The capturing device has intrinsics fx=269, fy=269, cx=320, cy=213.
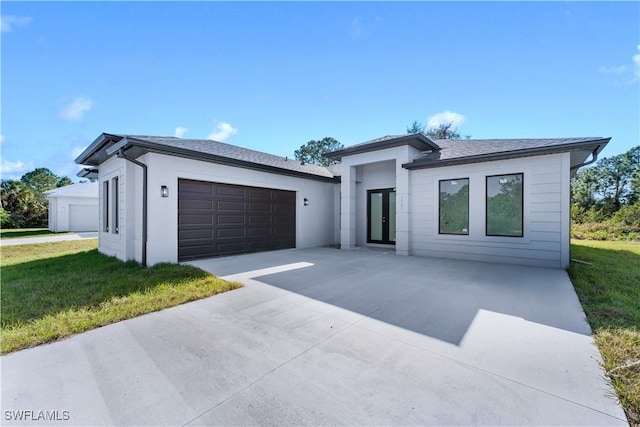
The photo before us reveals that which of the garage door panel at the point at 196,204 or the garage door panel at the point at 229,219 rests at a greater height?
the garage door panel at the point at 196,204

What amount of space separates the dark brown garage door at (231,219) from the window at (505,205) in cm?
639

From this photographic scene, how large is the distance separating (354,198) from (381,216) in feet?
4.33

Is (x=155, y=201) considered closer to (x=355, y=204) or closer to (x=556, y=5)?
(x=355, y=204)

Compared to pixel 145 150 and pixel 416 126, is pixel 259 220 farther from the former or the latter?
pixel 416 126

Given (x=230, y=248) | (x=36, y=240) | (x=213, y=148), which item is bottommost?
(x=36, y=240)

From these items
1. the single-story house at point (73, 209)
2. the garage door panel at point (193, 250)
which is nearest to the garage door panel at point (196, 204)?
the garage door panel at point (193, 250)

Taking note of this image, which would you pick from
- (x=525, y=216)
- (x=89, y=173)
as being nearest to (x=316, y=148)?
(x=89, y=173)

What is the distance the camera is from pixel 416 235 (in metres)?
8.65

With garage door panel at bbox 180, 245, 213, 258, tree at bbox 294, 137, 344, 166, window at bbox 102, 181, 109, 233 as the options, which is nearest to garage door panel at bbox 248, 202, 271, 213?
garage door panel at bbox 180, 245, 213, 258

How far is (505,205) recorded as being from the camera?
7.23 metres

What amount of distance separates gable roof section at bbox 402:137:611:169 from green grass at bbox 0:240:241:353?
668 cm

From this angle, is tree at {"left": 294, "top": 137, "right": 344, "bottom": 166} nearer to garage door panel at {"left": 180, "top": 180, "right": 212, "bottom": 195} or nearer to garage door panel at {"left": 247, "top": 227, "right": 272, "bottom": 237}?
garage door panel at {"left": 247, "top": 227, "right": 272, "bottom": 237}

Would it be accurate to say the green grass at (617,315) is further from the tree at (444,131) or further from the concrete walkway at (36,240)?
the tree at (444,131)

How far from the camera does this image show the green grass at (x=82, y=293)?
3.15 m
